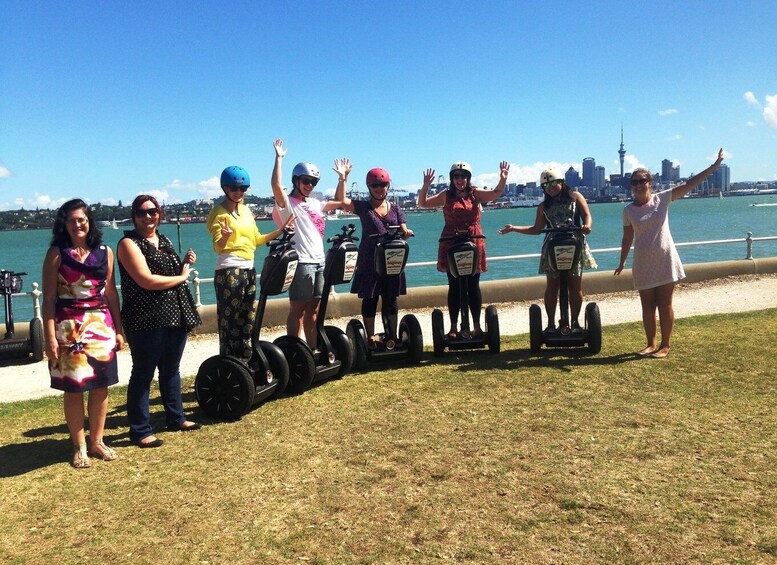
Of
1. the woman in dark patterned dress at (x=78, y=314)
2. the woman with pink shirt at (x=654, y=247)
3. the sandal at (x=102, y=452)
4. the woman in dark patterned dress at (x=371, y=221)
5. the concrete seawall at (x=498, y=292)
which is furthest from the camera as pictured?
the concrete seawall at (x=498, y=292)

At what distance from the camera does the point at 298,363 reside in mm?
5480

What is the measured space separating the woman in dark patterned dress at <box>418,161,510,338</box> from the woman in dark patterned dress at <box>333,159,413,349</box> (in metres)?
0.45

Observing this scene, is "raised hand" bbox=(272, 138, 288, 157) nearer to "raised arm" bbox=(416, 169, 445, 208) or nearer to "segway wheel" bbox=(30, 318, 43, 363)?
"raised arm" bbox=(416, 169, 445, 208)

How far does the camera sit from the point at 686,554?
2.82 m

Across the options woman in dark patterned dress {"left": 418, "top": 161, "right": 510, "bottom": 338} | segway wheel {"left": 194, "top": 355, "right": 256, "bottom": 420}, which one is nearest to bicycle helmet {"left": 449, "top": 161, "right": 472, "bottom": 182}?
woman in dark patterned dress {"left": 418, "top": 161, "right": 510, "bottom": 338}

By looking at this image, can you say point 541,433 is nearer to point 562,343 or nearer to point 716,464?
point 716,464

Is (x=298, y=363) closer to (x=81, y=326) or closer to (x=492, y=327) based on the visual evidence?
(x=81, y=326)

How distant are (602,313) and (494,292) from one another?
202 centimetres

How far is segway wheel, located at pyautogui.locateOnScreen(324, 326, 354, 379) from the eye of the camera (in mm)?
5926

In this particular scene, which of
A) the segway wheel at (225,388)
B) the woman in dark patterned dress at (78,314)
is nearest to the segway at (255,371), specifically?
the segway wheel at (225,388)

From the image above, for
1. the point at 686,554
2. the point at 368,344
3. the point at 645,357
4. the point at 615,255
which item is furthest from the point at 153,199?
the point at 615,255

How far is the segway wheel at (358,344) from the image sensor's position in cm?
627

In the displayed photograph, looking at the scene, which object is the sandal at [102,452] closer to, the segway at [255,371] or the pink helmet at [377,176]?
the segway at [255,371]

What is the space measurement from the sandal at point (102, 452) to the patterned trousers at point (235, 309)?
1.08 metres
